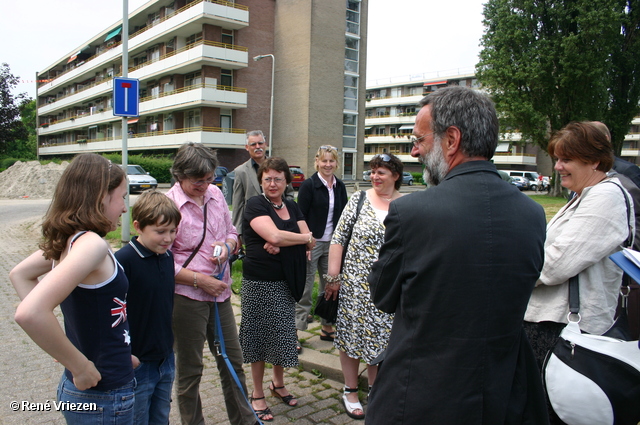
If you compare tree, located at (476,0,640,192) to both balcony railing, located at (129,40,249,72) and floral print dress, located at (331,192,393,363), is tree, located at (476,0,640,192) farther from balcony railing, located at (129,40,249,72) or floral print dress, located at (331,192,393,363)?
floral print dress, located at (331,192,393,363)

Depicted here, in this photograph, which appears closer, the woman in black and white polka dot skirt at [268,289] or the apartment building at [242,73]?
the woman in black and white polka dot skirt at [268,289]

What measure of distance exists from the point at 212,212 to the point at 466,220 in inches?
84.0

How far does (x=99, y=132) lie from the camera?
5375 cm

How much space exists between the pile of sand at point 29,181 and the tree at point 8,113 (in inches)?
531

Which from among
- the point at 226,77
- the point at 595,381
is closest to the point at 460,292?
the point at 595,381

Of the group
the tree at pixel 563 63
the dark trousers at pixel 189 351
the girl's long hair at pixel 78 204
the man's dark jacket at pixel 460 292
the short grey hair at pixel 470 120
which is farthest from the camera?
the tree at pixel 563 63

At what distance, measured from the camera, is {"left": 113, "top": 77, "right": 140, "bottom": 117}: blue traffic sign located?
9.21 metres

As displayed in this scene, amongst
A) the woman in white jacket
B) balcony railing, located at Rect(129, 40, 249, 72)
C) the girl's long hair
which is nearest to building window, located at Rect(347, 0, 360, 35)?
balcony railing, located at Rect(129, 40, 249, 72)

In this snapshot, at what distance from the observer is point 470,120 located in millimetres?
1743

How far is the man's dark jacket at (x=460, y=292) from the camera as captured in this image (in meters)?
1.63

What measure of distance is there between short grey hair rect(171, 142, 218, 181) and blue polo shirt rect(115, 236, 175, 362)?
2.04 feet

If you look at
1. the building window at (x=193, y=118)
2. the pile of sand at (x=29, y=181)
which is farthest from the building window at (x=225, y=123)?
the pile of sand at (x=29, y=181)

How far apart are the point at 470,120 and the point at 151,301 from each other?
1.91m

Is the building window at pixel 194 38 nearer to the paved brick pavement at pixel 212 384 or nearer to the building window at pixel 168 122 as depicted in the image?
the building window at pixel 168 122
